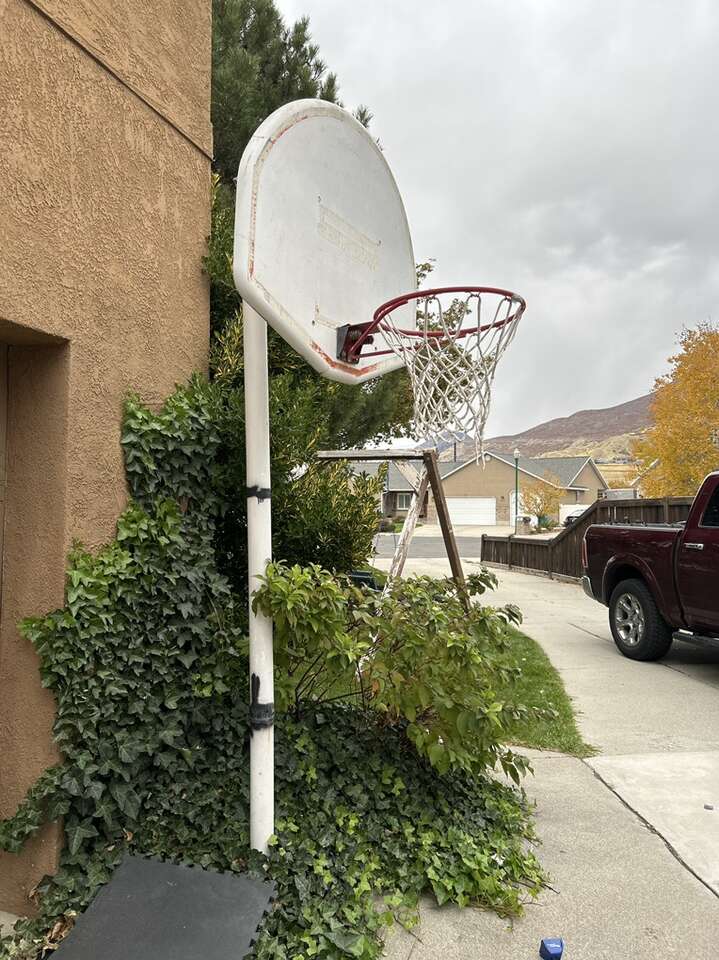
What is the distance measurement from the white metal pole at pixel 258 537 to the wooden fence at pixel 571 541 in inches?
396

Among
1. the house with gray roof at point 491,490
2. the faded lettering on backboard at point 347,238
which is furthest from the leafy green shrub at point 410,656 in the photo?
the house with gray roof at point 491,490

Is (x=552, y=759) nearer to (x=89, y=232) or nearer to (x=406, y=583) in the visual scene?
(x=406, y=583)

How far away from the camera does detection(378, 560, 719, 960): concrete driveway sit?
2.57m

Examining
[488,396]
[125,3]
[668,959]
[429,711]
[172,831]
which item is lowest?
[668,959]

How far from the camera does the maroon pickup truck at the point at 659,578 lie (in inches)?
Answer: 246

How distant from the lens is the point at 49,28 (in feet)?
9.04

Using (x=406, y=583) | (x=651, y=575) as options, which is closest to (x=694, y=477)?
(x=651, y=575)

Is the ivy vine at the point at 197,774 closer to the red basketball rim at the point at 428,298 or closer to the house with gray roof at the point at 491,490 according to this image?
the red basketball rim at the point at 428,298

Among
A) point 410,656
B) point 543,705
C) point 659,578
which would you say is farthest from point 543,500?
point 410,656

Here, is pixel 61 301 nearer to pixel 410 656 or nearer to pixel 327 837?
pixel 410 656

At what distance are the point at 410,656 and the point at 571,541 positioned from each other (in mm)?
11947

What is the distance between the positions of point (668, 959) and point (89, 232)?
3636 mm

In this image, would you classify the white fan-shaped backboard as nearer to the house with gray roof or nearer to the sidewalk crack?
the sidewalk crack

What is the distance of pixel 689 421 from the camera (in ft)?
57.3
